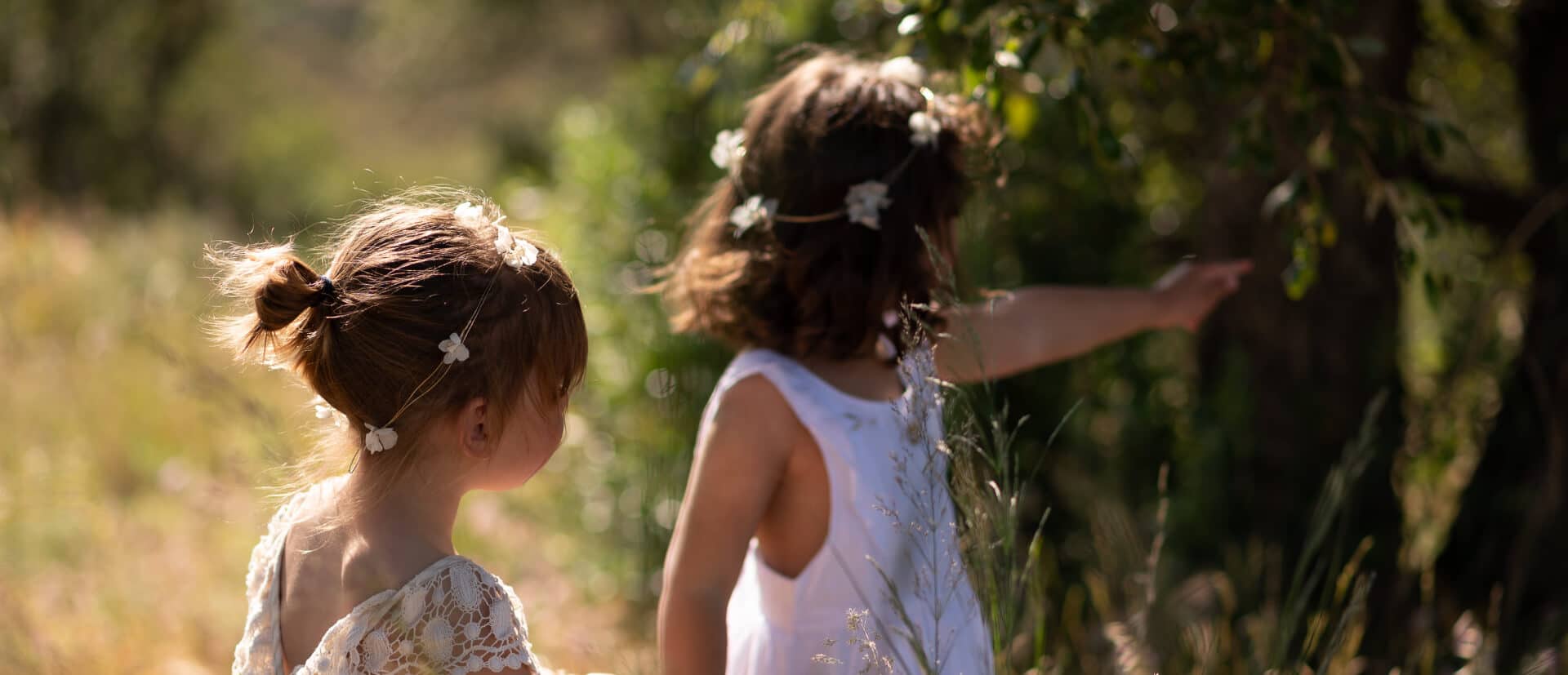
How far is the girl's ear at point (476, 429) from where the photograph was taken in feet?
5.16

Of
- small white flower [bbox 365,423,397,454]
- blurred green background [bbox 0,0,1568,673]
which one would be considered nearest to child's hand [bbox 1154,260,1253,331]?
blurred green background [bbox 0,0,1568,673]

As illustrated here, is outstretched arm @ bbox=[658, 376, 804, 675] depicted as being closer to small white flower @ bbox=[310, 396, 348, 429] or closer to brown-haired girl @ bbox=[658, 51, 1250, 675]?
brown-haired girl @ bbox=[658, 51, 1250, 675]

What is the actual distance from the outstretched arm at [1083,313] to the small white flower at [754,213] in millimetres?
473

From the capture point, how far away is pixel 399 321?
1522 millimetres

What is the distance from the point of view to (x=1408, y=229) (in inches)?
83.4

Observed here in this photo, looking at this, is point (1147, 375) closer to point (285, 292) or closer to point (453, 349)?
point (453, 349)

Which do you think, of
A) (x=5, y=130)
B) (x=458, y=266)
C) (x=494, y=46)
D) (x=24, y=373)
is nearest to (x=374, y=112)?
(x=494, y=46)

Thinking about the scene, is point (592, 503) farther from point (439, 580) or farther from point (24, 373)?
point (24, 373)

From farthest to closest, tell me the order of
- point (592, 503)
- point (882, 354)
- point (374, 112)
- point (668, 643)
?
point (374, 112) < point (592, 503) < point (882, 354) < point (668, 643)

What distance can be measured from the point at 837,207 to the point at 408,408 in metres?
0.83

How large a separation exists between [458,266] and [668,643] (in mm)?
731

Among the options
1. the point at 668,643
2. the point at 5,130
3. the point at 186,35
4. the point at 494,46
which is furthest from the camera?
the point at 494,46

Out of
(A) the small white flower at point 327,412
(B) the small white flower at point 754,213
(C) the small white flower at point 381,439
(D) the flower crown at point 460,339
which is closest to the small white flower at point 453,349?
(D) the flower crown at point 460,339

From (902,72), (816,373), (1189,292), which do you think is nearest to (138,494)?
(816,373)
